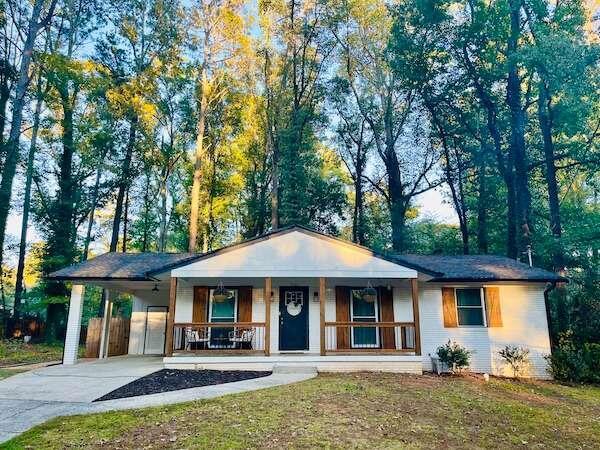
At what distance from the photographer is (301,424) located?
566 centimetres

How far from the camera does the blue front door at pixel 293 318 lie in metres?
12.5

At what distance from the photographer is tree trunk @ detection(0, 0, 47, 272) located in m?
18.4

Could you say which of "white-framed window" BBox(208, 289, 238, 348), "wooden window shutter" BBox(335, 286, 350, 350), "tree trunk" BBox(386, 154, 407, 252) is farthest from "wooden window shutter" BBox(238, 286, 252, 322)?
"tree trunk" BBox(386, 154, 407, 252)

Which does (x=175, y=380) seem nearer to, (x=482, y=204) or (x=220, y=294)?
(x=220, y=294)

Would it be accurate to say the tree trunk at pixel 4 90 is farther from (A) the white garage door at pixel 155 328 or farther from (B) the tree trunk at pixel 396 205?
(B) the tree trunk at pixel 396 205

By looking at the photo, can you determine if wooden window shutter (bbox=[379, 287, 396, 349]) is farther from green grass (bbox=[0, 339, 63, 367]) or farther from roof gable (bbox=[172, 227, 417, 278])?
green grass (bbox=[0, 339, 63, 367])

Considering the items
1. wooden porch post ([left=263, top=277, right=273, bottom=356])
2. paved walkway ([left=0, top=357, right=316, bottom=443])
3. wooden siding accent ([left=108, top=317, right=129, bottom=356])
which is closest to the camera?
paved walkway ([left=0, top=357, right=316, bottom=443])

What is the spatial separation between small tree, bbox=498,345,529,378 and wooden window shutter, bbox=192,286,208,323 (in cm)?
885

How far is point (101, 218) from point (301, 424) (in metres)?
27.2

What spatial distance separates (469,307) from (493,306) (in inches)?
26.3

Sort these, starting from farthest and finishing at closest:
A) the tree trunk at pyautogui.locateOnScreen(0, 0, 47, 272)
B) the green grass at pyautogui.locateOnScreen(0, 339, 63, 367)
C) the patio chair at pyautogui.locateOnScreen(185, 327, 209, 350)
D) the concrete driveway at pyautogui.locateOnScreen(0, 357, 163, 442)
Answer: the tree trunk at pyautogui.locateOnScreen(0, 0, 47, 272), the green grass at pyautogui.locateOnScreen(0, 339, 63, 367), the patio chair at pyautogui.locateOnScreen(185, 327, 209, 350), the concrete driveway at pyautogui.locateOnScreen(0, 357, 163, 442)

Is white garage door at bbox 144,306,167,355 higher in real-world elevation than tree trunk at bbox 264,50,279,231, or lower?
lower

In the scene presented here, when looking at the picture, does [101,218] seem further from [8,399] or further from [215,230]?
[8,399]

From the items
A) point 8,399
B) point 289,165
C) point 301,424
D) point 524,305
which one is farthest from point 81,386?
point 289,165
